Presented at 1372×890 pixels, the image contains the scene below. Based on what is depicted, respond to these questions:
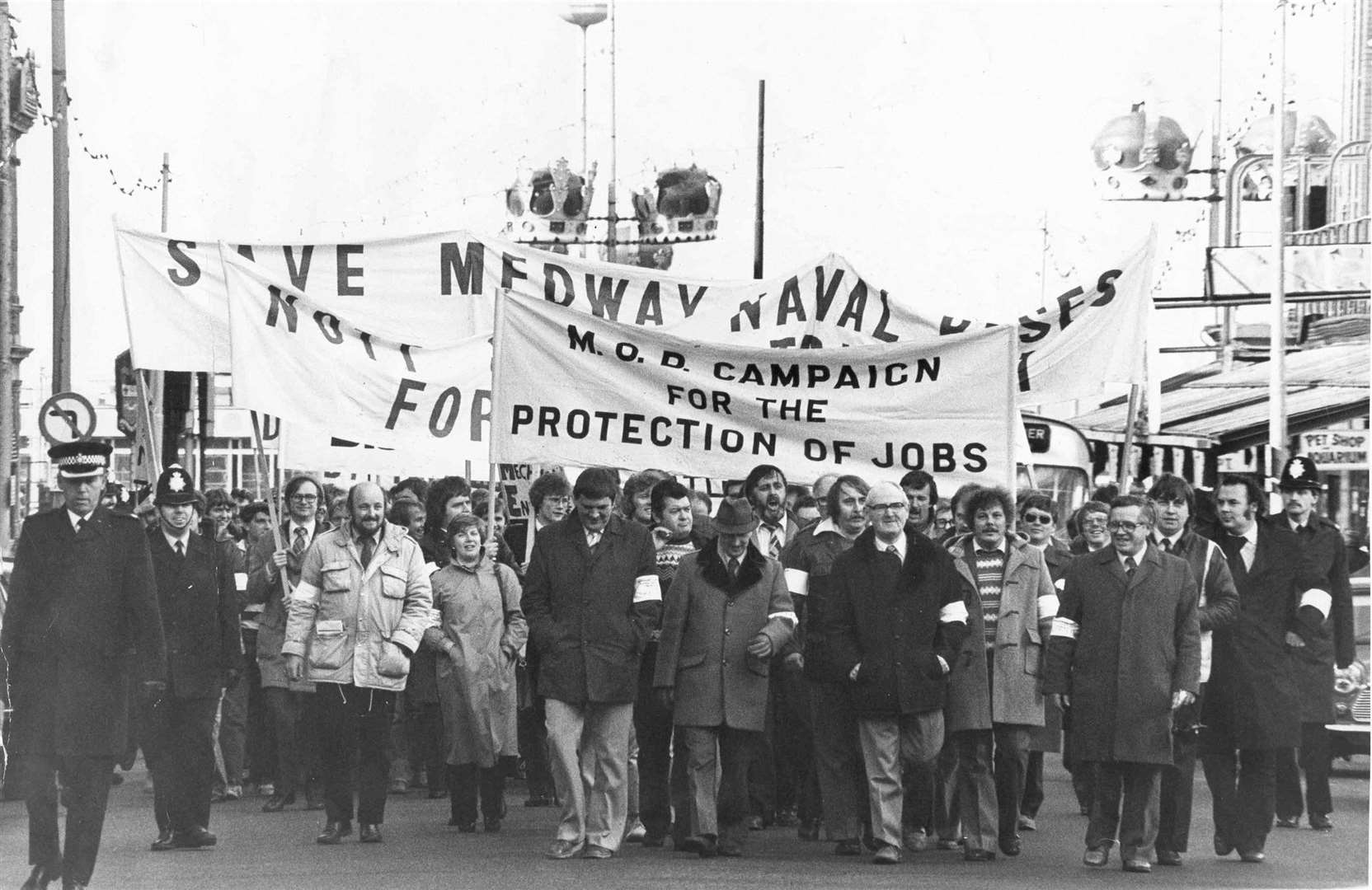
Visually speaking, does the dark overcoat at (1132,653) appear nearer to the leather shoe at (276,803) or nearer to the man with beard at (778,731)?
the man with beard at (778,731)

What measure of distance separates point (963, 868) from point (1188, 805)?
120cm

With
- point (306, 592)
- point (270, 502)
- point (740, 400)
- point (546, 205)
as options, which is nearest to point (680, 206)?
point (546, 205)

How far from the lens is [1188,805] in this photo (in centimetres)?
1098

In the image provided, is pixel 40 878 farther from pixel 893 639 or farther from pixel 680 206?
pixel 680 206

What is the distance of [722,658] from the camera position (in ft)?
36.2

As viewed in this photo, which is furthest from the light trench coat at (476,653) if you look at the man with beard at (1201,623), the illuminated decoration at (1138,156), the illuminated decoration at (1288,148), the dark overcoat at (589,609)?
the illuminated decoration at (1288,148)

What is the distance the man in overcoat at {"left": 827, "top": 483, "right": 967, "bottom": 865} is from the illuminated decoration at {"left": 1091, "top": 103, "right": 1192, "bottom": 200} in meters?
35.7

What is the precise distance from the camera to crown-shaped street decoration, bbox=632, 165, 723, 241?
191 ft

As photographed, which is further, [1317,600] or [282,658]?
[282,658]

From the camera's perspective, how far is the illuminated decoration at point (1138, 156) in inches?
1804

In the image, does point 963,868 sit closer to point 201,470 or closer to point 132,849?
point 132,849

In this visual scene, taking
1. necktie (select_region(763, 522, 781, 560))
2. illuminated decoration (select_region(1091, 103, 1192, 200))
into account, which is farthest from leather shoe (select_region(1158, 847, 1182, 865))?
illuminated decoration (select_region(1091, 103, 1192, 200))

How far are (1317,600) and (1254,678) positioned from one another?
1.93ft

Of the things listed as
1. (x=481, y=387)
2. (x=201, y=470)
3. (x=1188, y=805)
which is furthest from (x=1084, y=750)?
(x=201, y=470)
